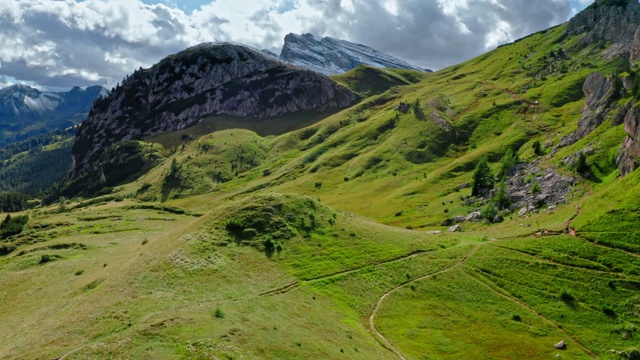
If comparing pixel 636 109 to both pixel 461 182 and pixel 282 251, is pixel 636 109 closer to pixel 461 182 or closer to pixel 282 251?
pixel 461 182

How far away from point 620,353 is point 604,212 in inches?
1143

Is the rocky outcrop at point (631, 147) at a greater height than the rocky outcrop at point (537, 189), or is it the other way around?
the rocky outcrop at point (631, 147)

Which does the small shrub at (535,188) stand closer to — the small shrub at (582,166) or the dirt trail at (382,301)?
the small shrub at (582,166)

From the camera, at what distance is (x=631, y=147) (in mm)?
82562

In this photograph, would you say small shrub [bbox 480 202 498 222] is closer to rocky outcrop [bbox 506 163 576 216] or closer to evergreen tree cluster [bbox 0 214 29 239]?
rocky outcrop [bbox 506 163 576 216]

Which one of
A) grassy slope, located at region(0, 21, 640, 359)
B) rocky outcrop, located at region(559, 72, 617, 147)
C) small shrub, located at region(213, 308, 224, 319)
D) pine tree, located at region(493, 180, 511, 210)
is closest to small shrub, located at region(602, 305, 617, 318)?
grassy slope, located at region(0, 21, 640, 359)

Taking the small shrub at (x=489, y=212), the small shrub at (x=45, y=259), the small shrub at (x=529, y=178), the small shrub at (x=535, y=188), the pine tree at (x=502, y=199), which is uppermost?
the small shrub at (x=529, y=178)

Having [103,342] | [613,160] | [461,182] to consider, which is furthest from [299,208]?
[461,182]

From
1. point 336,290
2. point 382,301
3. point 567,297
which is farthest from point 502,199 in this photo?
point 336,290

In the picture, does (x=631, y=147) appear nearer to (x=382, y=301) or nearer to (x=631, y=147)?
(x=631, y=147)

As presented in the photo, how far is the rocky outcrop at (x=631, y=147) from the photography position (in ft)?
262

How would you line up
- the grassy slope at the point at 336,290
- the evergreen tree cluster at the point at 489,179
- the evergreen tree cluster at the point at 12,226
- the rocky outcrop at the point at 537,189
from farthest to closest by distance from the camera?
the evergreen tree cluster at the point at 12,226, the evergreen tree cluster at the point at 489,179, the rocky outcrop at the point at 537,189, the grassy slope at the point at 336,290

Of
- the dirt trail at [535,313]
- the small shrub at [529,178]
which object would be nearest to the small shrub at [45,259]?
the dirt trail at [535,313]

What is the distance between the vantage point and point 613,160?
93250 millimetres
